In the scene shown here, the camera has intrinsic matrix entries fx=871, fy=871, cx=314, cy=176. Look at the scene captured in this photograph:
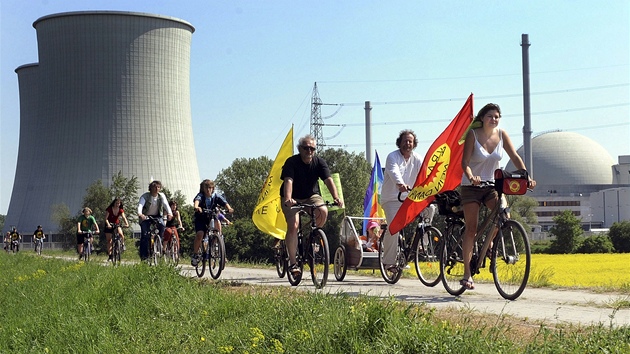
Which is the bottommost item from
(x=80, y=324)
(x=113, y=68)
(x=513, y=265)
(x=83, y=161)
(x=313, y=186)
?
(x=80, y=324)

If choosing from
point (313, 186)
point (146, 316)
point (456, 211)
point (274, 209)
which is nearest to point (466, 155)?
point (456, 211)

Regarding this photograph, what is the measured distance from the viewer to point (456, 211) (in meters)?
8.53

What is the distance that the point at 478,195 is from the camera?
7883 mm

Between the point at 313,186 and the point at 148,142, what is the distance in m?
42.6

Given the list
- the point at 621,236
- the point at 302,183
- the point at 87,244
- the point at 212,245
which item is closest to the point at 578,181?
the point at 621,236

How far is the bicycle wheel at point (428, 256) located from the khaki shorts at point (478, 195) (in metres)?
1.41

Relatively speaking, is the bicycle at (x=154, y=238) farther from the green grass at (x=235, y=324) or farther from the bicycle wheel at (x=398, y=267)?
the bicycle wheel at (x=398, y=267)

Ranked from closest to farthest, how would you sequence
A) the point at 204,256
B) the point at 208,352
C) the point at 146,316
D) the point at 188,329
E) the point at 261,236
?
the point at 208,352
the point at 188,329
the point at 146,316
the point at 204,256
the point at 261,236

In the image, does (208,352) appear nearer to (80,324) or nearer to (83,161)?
(80,324)

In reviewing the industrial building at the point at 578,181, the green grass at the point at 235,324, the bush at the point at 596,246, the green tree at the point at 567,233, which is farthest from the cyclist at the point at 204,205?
the industrial building at the point at 578,181

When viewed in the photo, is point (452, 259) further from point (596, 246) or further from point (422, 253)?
point (596, 246)

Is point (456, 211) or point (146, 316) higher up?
point (456, 211)

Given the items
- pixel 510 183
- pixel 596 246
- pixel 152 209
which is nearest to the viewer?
pixel 510 183

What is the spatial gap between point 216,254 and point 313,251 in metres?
2.90
